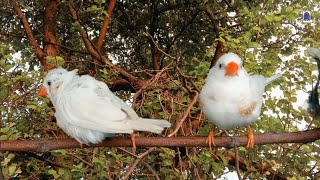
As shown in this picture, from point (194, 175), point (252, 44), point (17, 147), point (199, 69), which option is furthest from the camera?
point (199, 69)

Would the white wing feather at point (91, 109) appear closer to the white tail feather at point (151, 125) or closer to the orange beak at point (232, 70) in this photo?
the white tail feather at point (151, 125)

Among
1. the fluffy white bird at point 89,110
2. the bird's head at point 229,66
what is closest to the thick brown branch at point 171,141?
the fluffy white bird at point 89,110

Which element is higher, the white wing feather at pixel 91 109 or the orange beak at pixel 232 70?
the orange beak at pixel 232 70

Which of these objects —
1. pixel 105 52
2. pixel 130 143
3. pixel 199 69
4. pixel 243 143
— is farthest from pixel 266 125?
pixel 105 52

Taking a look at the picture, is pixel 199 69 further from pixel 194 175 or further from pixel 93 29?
pixel 93 29

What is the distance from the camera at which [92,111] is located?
1066 mm

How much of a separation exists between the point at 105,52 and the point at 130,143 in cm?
269

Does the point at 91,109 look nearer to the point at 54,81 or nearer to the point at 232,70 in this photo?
the point at 54,81

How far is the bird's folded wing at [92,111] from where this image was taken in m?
1.04

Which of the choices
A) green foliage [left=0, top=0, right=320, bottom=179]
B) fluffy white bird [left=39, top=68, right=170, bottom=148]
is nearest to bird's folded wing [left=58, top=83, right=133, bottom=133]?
fluffy white bird [left=39, top=68, right=170, bottom=148]

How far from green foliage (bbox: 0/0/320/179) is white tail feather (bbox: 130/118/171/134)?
1.42 feet

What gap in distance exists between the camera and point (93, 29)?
3.74 meters

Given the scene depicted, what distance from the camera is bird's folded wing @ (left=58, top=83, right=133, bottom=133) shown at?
1037mm

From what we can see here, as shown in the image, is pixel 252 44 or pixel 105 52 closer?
pixel 252 44
